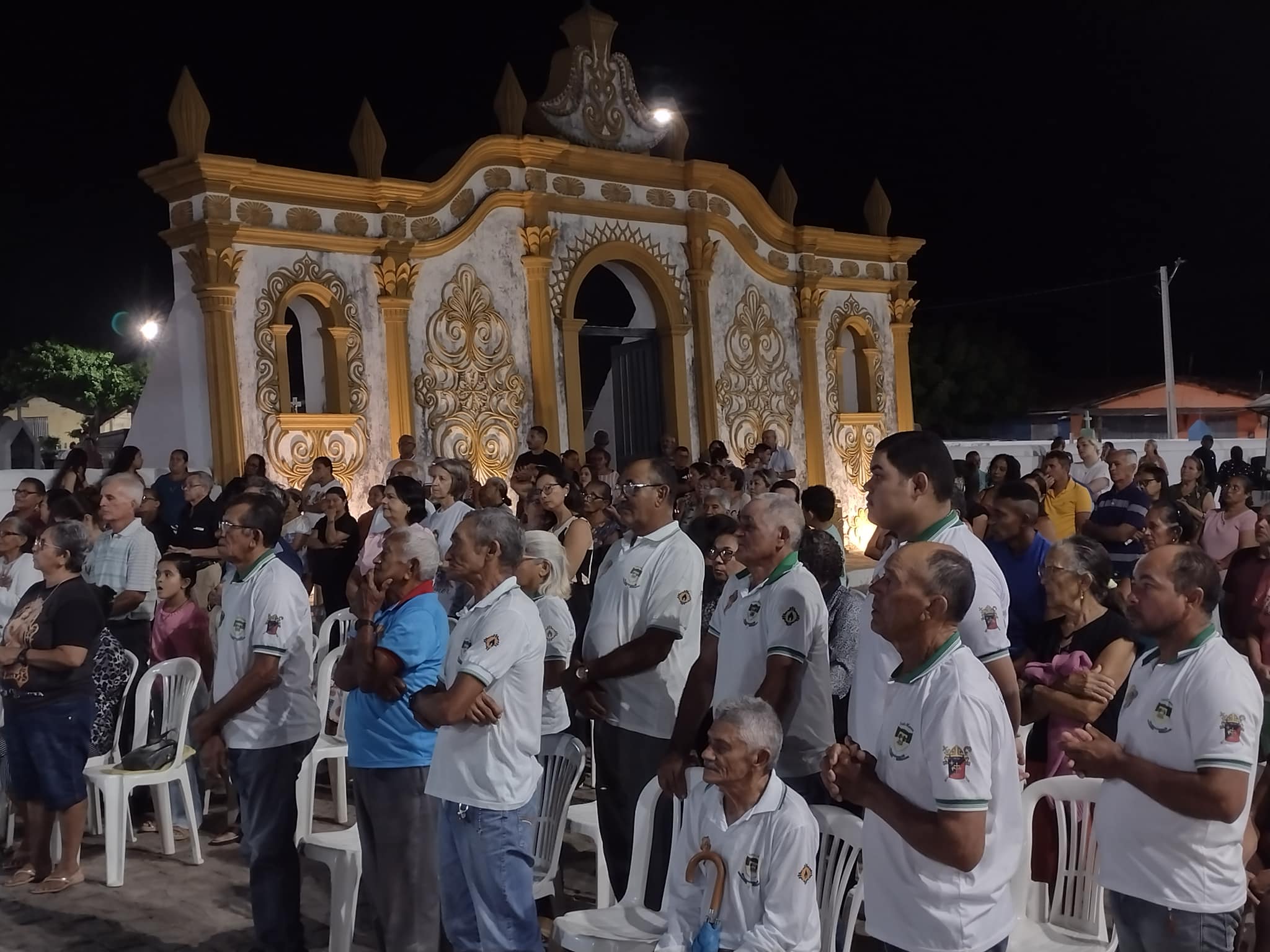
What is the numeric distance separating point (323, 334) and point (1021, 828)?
35.6 ft

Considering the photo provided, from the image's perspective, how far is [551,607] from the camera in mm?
5539

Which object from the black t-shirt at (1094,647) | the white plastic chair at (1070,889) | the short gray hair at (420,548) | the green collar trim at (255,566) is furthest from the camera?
the green collar trim at (255,566)

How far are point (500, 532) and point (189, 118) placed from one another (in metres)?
8.80

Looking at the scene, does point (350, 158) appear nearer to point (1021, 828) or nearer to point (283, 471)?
point (283, 471)

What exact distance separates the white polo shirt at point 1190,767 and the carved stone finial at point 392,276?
34.1ft

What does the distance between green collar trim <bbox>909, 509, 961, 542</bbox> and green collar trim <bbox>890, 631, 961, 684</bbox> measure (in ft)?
2.36

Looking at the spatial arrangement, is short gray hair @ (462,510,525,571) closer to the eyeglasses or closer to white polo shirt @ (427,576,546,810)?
white polo shirt @ (427,576,546,810)

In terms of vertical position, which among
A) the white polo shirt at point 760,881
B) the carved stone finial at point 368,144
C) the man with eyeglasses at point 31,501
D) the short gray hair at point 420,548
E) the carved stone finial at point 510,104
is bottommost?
the white polo shirt at point 760,881

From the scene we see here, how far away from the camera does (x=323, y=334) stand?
1285 cm

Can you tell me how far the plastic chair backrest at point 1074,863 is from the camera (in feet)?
13.1

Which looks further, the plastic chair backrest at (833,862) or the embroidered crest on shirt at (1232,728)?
the plastic chair backrest at (833,862)

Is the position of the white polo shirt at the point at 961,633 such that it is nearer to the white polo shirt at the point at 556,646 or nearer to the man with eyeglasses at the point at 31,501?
the white polo shirt at the point at 556,646

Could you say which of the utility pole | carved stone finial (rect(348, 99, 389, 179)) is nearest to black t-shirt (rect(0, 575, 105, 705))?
carved stone finial (rect(348, 99, 389, 179))

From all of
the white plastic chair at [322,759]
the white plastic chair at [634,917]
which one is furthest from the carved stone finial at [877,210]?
the white plastic chair at [634,917]
